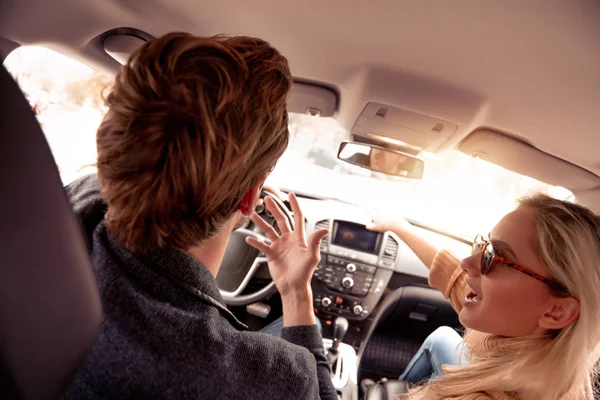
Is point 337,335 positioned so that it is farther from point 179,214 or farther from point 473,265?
point 179,214

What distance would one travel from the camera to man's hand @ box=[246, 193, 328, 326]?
1680mm

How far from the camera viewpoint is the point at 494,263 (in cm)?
189

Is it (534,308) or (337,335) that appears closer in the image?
(534,308)

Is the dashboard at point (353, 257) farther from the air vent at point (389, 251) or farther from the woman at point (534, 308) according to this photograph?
the woman at point (534, 308)

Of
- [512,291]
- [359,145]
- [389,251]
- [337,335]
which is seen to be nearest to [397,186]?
[389,251]

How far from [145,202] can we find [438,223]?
2622 mm

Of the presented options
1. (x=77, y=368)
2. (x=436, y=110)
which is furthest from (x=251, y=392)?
(x=436, y=110)

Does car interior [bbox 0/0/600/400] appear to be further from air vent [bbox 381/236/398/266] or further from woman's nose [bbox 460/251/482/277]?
woman's nose [bbox 460/251/482/277]

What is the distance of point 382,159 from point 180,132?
1.76 metres

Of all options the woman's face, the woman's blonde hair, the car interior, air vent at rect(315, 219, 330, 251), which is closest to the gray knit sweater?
the car interior

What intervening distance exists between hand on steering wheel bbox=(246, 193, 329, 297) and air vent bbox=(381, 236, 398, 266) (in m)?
1.50

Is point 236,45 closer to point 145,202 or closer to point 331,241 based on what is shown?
point 145,202

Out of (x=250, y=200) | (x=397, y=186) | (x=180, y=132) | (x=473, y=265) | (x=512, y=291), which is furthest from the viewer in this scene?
(x=397, y=186)

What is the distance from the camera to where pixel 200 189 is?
3.58 ft
